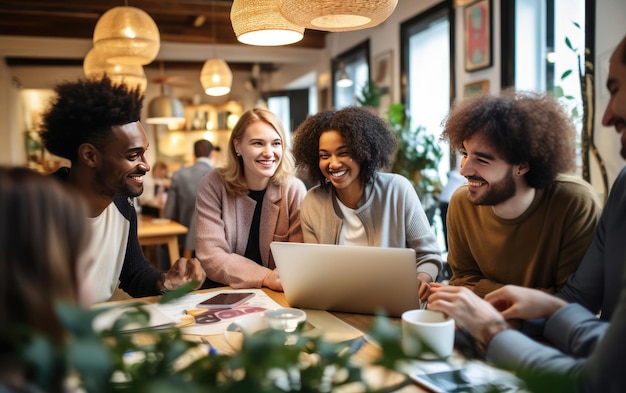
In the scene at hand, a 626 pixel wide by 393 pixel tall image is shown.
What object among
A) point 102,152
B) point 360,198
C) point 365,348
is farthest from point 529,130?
point 102,152

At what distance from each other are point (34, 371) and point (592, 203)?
4.92ft

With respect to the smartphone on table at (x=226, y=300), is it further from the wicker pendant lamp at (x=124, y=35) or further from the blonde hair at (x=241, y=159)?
the wicker pendant lamp at (x=124, y=35)

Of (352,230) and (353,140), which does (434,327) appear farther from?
(353,140)

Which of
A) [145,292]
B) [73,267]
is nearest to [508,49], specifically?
[145,292]

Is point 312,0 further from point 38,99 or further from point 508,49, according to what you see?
point 38,99

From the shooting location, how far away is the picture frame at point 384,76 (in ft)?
18.7

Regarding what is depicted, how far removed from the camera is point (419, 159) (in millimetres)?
4602

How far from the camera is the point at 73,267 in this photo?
2.06 feet

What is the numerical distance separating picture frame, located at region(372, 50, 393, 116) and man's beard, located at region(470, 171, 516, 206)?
4108 mm

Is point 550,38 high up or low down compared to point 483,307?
up

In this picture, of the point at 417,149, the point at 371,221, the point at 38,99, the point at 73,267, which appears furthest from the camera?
the point at 38,99

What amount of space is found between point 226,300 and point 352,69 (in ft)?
19.3

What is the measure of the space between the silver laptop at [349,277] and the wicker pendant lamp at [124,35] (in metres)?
2.05

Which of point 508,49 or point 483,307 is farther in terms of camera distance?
point 508,49
